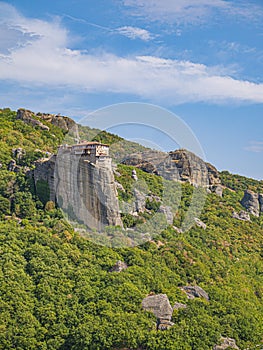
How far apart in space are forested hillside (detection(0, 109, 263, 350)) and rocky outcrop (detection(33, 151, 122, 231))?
1428 mm

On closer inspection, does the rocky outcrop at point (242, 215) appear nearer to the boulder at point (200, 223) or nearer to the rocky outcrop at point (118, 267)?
the boulder at point (200, 223)

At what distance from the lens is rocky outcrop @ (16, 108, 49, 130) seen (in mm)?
63450

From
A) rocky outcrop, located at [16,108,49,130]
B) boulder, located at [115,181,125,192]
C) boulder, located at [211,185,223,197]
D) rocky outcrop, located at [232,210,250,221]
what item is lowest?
rocky outcrop, located at [232,210,250,221]

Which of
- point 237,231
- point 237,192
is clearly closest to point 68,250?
point 237,231

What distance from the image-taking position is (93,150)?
43.3 metres

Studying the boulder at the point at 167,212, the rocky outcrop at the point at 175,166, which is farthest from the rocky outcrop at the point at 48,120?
the boulder at the point at 167,212

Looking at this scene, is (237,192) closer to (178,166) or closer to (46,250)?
(178,166)

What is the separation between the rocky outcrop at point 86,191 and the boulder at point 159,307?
837 centimetres

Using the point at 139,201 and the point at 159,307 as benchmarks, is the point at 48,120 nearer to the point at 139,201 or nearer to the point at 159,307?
the point at 139,201

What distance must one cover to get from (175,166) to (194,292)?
27677mm

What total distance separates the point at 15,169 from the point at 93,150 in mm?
9969

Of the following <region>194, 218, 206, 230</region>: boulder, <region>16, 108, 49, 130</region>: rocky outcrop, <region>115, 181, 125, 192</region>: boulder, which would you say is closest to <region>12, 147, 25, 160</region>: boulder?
<region>115, 181, 125, 192</region>: boulder

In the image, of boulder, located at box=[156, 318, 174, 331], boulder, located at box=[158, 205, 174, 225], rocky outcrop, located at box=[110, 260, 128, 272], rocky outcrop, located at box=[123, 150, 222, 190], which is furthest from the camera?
rocky outcrop, located at box=[123, 150, 222, 190]

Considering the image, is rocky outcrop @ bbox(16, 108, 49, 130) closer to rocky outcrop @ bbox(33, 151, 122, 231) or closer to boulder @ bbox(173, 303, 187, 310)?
rocky outcrop @ bbox(33, 151, 122, 231)
